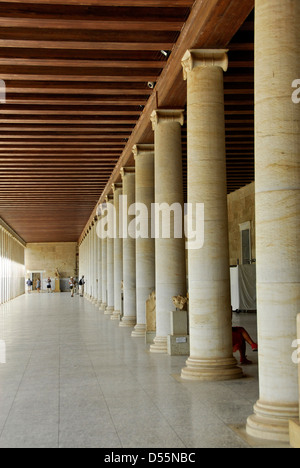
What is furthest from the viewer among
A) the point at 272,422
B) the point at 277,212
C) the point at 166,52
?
the point at 166,52

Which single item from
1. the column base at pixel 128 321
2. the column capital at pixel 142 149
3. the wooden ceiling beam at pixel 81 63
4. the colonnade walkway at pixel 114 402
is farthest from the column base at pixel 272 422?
the column base at pixel 128 321

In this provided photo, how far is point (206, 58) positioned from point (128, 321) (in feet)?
46.2

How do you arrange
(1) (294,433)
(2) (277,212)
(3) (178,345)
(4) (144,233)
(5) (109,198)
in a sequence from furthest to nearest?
(5) (109,198), (4) (144,233), (3) (178,345), (2) (277,212), (1) (294,433)

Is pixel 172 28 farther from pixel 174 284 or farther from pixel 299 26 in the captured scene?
pixel 174 284

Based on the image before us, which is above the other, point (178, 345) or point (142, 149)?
point (142, 149)

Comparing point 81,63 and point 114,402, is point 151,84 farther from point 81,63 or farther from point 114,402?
point 114,402

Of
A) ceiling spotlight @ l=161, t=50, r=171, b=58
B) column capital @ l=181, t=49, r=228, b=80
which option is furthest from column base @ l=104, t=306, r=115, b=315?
column capital @ l=181, t=49, r=228, b=80

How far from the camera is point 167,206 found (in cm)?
1550

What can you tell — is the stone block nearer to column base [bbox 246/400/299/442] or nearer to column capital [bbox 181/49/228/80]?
column capital [bbox 181/49/228/80]

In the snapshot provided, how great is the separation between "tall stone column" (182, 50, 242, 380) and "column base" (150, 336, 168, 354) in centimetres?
381

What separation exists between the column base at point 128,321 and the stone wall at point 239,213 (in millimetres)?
11498

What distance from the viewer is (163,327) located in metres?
15.7

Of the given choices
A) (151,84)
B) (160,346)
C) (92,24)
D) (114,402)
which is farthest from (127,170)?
(114,402)

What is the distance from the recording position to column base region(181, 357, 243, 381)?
10992 millimetres
